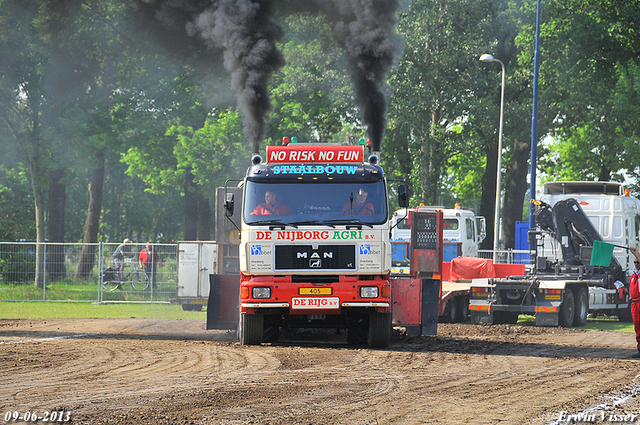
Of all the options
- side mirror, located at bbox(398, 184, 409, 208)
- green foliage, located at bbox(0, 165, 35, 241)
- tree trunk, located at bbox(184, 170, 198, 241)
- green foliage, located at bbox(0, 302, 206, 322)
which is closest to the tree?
tree trunk, located at bbox(184, 170, 198, 241)

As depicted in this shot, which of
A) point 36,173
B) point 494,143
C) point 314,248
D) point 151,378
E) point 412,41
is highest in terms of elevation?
point 412,41

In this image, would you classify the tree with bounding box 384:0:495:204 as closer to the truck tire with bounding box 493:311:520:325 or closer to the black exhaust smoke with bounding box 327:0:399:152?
the truck tire with bounding box 493:311:520:325

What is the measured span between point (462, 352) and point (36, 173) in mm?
22570

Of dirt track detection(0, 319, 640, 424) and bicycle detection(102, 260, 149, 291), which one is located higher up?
bicycle detection(102, 260, 149, 291)

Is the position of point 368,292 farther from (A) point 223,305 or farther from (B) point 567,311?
(B) point 567,311

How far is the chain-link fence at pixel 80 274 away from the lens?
24.1 m

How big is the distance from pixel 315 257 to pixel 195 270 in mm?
10073

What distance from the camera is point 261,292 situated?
12.8m

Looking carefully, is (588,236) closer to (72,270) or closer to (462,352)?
(462,352)

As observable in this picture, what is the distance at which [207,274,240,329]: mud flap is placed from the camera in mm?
14812

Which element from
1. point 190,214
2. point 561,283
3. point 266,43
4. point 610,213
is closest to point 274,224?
point 266,43

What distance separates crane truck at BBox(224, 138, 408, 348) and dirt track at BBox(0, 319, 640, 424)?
827mm

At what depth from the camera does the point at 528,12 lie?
115 ft

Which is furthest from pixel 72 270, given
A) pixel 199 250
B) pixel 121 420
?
pixel 121 420
